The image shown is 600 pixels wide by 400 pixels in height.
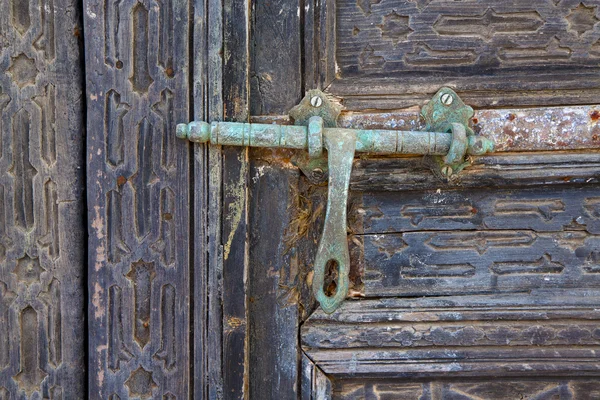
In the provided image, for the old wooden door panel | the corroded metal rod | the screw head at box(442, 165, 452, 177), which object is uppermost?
the corroded metal rod

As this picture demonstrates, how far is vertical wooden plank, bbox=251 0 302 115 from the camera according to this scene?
1073mm

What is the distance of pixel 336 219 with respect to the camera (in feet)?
3.30

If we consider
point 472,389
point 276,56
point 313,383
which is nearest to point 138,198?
point 276,56

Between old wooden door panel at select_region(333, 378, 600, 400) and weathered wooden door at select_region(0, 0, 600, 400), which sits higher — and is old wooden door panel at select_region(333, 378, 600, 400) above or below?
below

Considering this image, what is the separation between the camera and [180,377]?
3.47 ft

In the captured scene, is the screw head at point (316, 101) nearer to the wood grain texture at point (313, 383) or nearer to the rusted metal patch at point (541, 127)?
the rusted metal patch at point (541, 127)

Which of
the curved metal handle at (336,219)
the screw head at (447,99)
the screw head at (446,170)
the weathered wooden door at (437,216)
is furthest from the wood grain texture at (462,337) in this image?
the screw head at (447,99)

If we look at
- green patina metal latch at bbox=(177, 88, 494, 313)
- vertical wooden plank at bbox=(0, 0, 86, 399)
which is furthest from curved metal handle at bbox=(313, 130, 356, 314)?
vertical wooden plank at bbox=(0, 0, 86, 399)

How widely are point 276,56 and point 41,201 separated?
53cm

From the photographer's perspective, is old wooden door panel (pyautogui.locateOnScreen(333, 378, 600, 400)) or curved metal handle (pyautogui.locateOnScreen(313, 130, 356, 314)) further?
old wooden door panel (pyautogui.locateOnScreen(333, 378, 600, 400))

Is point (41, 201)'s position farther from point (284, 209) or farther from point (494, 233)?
point (494, 233)

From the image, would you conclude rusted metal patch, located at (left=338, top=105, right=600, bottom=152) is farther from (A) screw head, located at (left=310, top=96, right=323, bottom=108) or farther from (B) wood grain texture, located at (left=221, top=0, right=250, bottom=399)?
(B) wood grain texture, located at (left=221, top=0, right=250, bottom=399)

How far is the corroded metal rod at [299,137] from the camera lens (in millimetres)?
998

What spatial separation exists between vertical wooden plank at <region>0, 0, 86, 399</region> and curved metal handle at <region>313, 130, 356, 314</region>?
0.47m
